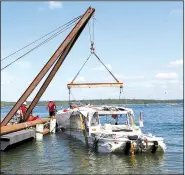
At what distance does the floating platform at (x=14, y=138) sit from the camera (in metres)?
21.5

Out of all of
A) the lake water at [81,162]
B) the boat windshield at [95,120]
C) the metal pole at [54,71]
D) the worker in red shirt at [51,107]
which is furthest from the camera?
the worker in red shirt at [51,107]

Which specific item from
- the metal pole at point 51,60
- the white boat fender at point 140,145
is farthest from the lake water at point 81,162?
the metal pole at point 51,60

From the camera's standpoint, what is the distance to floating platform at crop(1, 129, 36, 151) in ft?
70.6

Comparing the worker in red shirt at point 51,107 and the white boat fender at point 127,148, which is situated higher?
the worker in red shirt at point 51,107

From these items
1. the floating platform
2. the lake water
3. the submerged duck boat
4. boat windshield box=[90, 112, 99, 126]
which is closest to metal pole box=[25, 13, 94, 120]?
the floating platform

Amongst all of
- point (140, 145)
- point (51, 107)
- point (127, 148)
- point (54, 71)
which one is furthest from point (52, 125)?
point (140, 145)

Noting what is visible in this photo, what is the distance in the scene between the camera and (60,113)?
34.4m

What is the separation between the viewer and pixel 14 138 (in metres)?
22.7

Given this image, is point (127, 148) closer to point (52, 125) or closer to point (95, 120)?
point (95, 120)

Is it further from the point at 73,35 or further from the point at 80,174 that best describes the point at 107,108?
the point at 80,174

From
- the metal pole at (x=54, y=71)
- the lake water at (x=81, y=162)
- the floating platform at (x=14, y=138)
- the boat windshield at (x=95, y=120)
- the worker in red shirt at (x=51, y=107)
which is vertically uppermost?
the metal pole at (x=54, y=71)

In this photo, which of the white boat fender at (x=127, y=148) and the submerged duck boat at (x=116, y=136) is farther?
the submerged duck boat at (x=116, y=136)

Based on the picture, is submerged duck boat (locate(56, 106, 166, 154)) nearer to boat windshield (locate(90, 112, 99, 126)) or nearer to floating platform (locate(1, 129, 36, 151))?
boat windshield (locate(90, 112, 99, 126))

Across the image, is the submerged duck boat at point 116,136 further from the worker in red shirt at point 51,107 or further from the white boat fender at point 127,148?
the worker in red shirt at point 51,107
